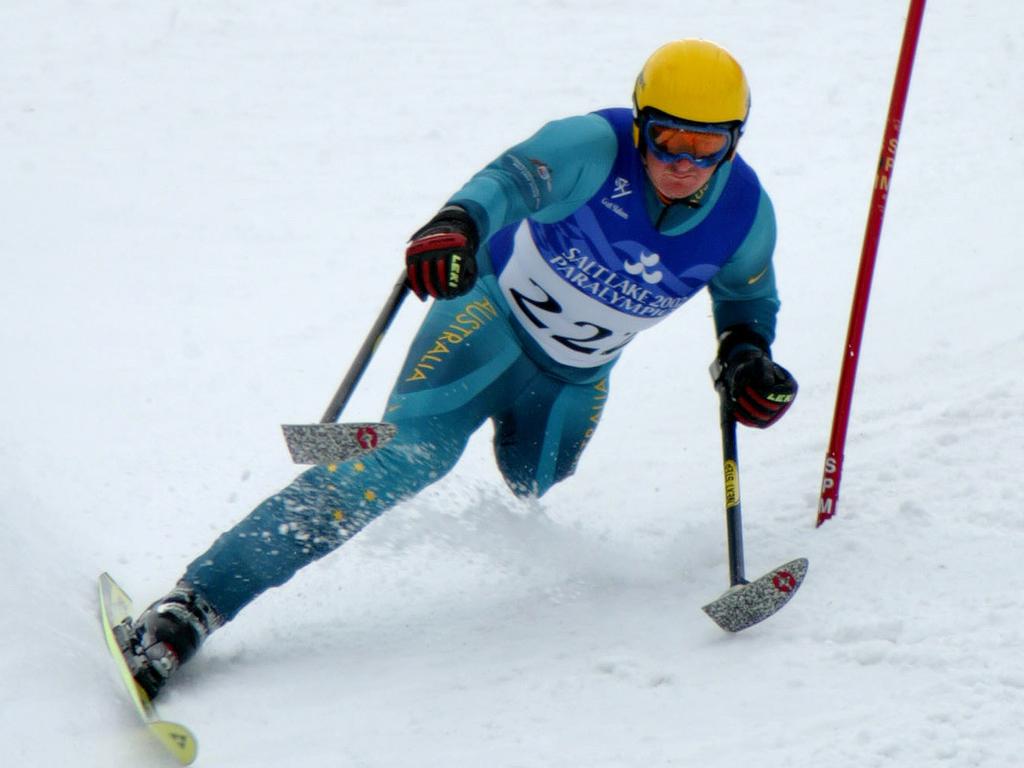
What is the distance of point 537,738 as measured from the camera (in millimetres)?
2920

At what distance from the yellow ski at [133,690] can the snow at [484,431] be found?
0.06 meters

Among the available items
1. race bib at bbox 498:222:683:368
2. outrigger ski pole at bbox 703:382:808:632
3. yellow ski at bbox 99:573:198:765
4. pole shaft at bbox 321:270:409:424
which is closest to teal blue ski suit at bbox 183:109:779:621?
race bib at bbox 498:222:683:368

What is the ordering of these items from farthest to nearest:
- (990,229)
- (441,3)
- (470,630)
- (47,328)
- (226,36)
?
(441,3), (226,36), (990,229), (47,328), (470,630)

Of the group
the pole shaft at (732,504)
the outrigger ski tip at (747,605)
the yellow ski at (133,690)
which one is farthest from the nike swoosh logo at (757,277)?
the yellow ski at (133,690)

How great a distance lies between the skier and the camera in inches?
129

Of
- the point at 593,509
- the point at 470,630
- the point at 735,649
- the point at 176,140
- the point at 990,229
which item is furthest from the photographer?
the point at 176,140

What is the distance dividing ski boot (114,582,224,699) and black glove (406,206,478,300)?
1.03 metres

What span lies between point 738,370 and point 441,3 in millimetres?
7152

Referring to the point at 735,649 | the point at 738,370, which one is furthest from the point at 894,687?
the point at 738,370

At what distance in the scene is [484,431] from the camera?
18.3 ft

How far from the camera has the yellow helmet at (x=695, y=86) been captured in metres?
3.29

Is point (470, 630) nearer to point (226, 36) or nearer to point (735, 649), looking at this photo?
point (735, 649)

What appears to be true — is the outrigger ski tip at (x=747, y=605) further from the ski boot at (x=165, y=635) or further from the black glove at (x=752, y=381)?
the ski boot at (x=165, y=635)

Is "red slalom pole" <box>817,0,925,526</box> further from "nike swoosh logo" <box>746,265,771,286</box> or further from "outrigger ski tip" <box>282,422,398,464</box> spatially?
"outrigger ski tip" <box>282,422,398,464</box>
